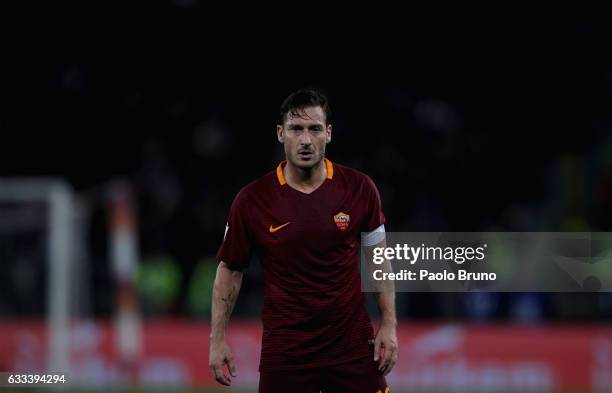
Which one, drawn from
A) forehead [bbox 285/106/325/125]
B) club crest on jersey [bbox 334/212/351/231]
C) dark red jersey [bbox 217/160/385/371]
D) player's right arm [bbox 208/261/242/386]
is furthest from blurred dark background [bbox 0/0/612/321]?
forehead [bbox 285/106/325/125]

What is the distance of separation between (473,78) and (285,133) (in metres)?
12.0

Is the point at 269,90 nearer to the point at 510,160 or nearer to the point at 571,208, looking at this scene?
the point at 510,160

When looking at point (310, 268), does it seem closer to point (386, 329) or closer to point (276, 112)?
point (386, 329)

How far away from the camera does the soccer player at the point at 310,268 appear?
510 centimetres

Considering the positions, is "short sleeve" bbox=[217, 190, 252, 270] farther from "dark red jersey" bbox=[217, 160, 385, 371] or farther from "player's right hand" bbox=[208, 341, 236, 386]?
"player's right hand" bbox=[208, 341, 236, 386]

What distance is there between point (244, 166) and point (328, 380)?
1079 centimetres

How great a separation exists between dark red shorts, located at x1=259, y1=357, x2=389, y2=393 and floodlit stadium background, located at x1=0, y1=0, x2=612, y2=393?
23.2 ft

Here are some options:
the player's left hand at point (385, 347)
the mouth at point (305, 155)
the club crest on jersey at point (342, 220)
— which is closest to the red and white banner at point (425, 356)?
the player's left hand at point (385, 347)

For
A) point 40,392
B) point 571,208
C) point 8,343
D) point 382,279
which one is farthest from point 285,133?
point 571,208

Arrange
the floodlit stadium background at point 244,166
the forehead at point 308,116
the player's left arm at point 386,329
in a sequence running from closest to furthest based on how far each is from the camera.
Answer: the forehead at point 308,116 < the player's left arm at point 386,329 < the floodlit stadium background at point 244,166

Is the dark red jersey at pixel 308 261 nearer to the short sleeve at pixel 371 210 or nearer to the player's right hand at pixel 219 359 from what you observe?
the short sleeve at pixel 371 210

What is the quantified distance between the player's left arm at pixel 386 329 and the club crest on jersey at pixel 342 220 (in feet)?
0.73

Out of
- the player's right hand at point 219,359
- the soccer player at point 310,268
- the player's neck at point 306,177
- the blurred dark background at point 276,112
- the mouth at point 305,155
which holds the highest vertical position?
the blurred dark background at point 276,112

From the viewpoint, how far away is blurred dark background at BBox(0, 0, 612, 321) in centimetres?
1469
